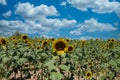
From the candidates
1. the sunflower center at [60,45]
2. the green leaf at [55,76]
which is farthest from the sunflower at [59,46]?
the green leaf at [55,76]

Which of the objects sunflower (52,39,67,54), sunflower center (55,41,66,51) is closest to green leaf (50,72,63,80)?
sunflower (52,39,67,54)

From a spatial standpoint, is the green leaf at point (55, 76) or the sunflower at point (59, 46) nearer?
the green leaf at point (55, 76)

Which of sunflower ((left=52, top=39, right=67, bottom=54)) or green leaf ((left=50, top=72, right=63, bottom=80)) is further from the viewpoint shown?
sunflower ((left=52, top=39, right=67, bottom=54))

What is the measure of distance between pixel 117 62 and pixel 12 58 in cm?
382

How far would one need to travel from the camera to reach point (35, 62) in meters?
10.9

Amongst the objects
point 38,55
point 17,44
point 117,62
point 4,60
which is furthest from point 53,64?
point 17,44

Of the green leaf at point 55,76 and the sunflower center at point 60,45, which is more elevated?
the sunflower center at point 60,45

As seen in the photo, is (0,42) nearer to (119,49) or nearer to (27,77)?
(27,77)

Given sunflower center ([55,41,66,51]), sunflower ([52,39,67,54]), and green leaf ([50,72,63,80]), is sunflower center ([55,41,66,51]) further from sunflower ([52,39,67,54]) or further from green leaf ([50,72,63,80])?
green leaf ([50,72,63,80])

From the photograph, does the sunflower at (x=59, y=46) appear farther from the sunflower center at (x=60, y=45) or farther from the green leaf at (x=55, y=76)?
the green leaf at (x=55, y=76)

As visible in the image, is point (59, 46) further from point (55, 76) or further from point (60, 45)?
point (55, 76)

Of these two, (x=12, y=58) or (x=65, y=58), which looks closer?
(x=65, y=58)

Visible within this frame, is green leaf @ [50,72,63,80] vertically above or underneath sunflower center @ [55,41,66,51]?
underneath

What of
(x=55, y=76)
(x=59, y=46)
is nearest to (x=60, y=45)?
(x=59, y=46)
